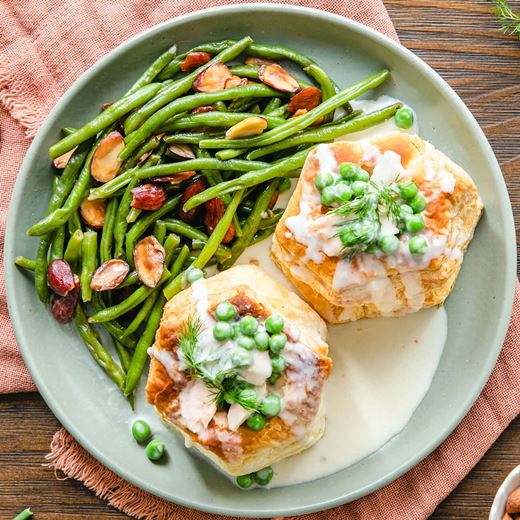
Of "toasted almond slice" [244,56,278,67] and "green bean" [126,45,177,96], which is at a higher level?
"green bean" [126,45,177,96]

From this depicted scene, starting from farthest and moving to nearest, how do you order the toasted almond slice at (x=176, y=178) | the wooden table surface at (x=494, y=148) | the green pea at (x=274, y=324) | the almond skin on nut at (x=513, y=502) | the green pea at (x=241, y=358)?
1. the wooden table surface at (x=494, y=148)
2. the toasted almond slice at (x=176, y=178)
3. the almond skin on nut at (x=513, y=502)
4. the green pea at (x=274, y=324)
5. the green pea at (x=241, y=358)

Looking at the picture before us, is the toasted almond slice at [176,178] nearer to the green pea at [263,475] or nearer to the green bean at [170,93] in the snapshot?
the green bean at [170,93]

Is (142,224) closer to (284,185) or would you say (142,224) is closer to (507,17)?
(284,185)

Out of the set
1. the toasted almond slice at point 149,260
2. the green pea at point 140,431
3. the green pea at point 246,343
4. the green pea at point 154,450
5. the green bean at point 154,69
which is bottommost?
the green pea at point 154,450

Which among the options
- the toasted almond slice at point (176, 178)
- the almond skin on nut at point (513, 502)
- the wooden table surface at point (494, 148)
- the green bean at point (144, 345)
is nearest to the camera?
the almond skin on nut at point (513, 502)

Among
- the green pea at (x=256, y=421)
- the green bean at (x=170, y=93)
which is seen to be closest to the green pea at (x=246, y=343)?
the green pea at (x=256, y=421)

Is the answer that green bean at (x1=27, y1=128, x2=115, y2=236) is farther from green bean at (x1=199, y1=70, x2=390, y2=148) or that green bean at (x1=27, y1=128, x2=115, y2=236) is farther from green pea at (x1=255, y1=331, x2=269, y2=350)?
green pea at (x1=255, y1=331, x2=269, y2=350)

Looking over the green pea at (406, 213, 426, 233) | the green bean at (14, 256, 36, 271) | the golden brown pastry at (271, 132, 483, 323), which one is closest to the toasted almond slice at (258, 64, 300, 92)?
the golden brown pastry at (271, 132, 483, 323)

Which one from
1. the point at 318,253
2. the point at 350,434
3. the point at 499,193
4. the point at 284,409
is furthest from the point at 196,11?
the point at 350,434
